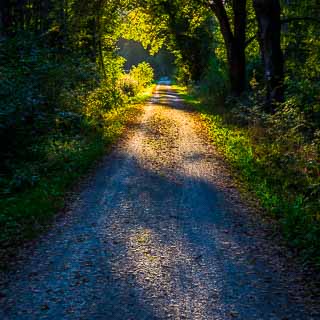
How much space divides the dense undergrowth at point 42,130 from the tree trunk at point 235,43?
5.80 metres

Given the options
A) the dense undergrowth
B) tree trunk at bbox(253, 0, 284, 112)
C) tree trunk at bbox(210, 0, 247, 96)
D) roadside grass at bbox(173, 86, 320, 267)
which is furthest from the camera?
tree trunk at bbox(210, 0, 247, 96)

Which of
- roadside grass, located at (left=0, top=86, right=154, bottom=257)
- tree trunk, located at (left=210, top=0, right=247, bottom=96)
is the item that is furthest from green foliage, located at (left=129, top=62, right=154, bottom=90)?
roadside grass, located at (left=0, top=86, right=154, bottom=257)

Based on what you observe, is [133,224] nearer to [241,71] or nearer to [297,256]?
[297,256]

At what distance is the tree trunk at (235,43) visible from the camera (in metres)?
21.4

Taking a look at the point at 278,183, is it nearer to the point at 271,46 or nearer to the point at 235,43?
the point at 271,46

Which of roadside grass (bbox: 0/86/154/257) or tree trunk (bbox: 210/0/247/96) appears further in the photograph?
tree trunk (bbox: 210/0/247/96)

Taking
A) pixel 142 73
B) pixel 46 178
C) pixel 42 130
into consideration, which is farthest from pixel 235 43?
pixel 142 73

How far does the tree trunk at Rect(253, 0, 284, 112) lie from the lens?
583 inches

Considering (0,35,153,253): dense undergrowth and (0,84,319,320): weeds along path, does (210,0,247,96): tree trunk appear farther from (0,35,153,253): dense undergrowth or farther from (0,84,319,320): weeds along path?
(0,84,319,320): weeds along path

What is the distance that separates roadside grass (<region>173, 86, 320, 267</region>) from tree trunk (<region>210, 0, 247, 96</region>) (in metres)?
6.71

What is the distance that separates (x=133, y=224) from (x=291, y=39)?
17.6 metres

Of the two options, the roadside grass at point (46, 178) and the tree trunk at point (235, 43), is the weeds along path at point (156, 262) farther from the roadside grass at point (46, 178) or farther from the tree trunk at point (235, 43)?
the tree trunk at point (235, 43)

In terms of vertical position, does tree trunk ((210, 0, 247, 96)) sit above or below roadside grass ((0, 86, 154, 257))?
above

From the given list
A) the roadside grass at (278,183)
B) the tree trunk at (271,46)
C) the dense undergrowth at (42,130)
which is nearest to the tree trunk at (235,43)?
the dense undergrowth at (42,130)
